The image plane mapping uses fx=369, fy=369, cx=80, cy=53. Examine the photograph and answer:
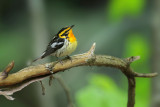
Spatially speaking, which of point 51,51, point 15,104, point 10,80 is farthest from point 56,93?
point 10,80

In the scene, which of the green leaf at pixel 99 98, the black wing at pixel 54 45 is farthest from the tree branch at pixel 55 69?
the green leaf at pixel 99 98

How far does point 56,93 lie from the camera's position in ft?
16.3

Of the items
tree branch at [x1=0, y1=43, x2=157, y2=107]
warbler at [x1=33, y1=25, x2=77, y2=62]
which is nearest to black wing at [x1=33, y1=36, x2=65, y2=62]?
warbler at [x1=33, y1=25, x2=77, y2=62]

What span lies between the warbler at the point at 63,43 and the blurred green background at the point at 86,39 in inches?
19.0

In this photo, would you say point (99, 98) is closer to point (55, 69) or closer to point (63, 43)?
point (63, 43)

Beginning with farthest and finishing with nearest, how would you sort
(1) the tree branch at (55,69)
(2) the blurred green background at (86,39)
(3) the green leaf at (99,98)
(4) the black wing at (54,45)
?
1. (2) the blurred green background at (86,39)
2. (3) the green leaf at (99,98)
3. (4) the black wing at (54,45)
4. (1) the tree branch at (55,69)

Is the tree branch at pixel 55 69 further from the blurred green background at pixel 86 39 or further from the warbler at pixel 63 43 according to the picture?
the blurred green background at pixel 86 39

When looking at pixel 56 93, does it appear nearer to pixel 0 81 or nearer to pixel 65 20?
pixel 65 20

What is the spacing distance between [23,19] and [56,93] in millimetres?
1782

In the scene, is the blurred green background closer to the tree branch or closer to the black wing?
the black wing

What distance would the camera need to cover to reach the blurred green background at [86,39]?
269 cm

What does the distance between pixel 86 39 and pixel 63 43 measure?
128 inches

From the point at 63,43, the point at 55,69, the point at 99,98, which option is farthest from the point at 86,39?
the point at 55,69

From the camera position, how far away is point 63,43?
1.80 metres
